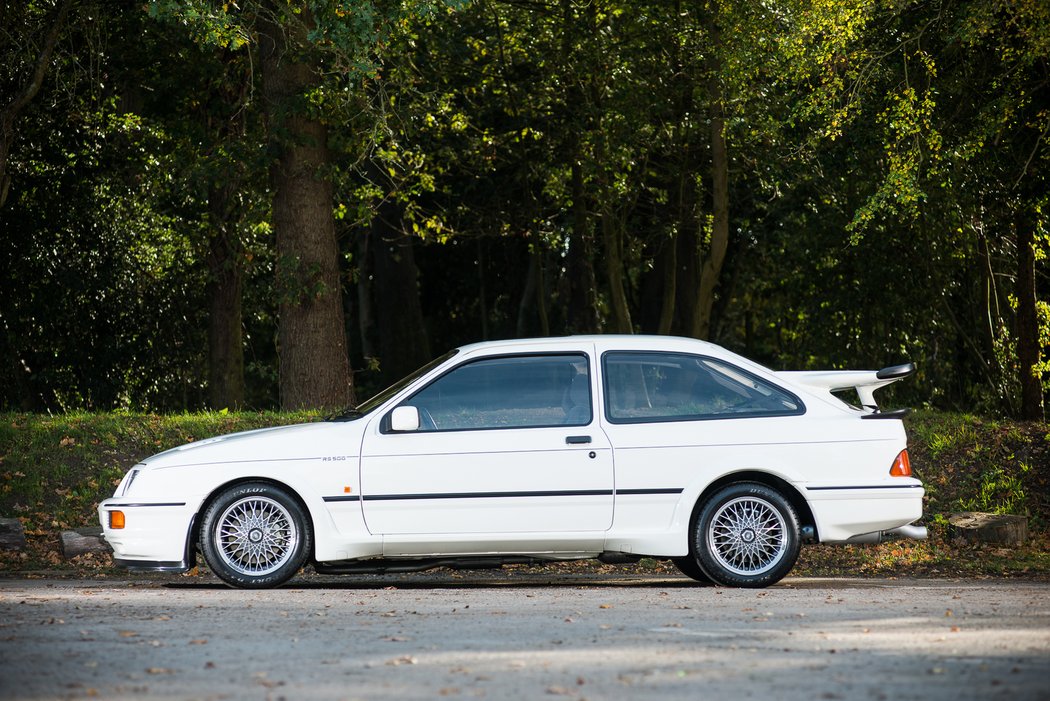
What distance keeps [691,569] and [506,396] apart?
1.92 meters

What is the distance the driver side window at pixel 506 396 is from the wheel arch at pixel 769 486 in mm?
986

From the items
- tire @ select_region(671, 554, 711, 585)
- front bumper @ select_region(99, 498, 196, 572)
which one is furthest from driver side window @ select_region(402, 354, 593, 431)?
front bumper @ select_region(99, 498, 196, 572)

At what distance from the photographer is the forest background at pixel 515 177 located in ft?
49.5

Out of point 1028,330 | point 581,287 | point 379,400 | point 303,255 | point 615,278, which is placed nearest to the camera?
point 379,400

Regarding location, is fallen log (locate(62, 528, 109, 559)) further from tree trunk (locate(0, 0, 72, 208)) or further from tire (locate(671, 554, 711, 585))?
tree trunk (locate(0, 0, 72, 208))

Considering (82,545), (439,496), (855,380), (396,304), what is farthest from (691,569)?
(396,304)

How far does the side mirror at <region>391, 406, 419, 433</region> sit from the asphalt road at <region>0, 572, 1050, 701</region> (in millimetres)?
1139

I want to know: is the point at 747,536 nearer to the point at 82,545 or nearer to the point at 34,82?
the point at 82,545

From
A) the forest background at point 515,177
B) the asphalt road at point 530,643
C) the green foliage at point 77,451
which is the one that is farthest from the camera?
the forest background at point 515,177

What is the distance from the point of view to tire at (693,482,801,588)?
9.35m

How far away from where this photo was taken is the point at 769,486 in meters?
9.49

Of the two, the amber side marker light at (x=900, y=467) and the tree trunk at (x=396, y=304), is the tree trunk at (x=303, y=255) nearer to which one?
the amber side marker light at (x=900, y=467)

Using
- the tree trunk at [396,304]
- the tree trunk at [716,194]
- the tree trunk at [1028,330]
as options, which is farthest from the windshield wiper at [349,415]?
the tree trunk at [396,304]

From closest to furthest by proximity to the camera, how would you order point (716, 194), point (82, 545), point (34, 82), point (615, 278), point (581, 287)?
point (82, 545) → point (34, 82) → point (716, 194) → point (615, 278) → point (581, 287)
